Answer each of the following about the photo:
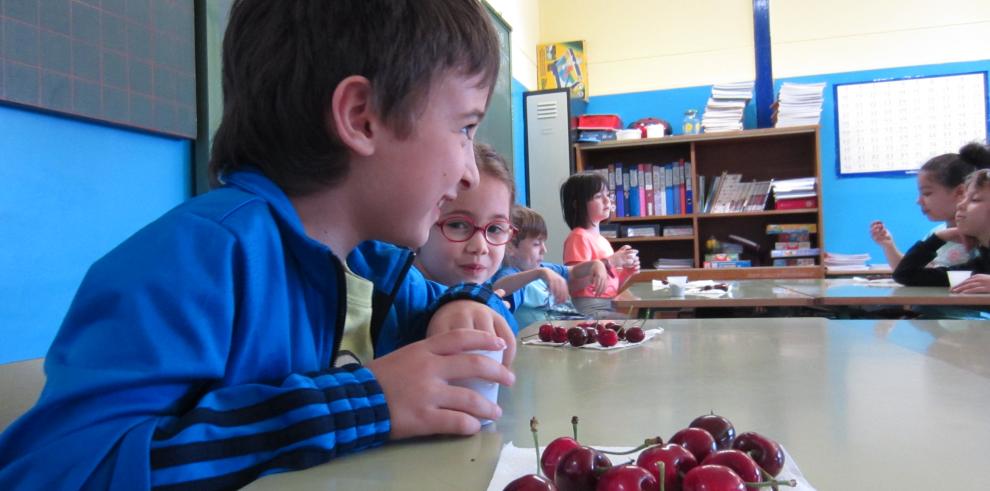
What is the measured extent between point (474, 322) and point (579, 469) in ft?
1.20

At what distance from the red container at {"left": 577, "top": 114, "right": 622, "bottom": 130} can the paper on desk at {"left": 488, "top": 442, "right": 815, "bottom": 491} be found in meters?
4.23

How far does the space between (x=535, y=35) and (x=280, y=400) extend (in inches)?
194

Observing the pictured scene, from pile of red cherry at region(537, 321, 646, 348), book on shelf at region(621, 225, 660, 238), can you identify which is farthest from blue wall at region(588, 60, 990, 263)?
pile of red cherry at region(537, 321, 646, 348)

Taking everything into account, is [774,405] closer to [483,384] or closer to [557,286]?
[483,384]

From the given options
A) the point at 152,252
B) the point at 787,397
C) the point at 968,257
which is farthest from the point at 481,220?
the point at 968,257

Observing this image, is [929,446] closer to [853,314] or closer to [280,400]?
[280,400]

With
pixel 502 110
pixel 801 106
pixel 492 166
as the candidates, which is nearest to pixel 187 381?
pixel 492 166

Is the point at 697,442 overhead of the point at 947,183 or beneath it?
beneath

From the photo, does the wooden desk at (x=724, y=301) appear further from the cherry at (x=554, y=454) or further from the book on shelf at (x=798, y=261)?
the book on shelf at (x=798, y=261)

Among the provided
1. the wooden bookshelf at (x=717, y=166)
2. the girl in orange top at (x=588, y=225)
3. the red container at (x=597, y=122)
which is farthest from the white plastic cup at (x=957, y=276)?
the red container at (x=597, y=122)

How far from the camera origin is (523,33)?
4.73m

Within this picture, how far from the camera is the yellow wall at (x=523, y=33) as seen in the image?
4370mm

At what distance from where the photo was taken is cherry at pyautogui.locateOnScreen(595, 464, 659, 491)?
1.28 feet

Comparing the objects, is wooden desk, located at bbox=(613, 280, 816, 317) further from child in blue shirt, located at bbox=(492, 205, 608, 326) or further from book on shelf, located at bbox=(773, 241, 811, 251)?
book on shelf, located at bbox=(773, 241, 811, 251)
